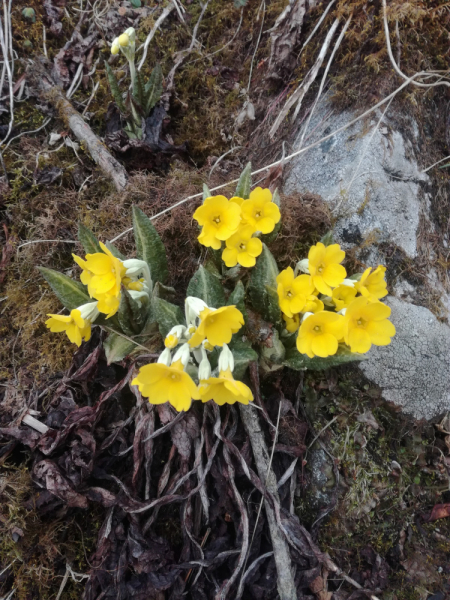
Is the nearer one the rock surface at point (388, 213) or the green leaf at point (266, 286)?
the green leaf at point (266, 286)

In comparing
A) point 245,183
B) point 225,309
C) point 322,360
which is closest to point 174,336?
point 225,309

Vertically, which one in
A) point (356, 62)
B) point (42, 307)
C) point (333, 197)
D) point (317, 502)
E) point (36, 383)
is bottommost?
point (317, 502)

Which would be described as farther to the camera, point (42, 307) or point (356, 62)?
point (356, 62)

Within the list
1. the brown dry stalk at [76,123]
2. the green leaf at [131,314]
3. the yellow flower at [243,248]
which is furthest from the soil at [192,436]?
the yellow flower at [243,248]

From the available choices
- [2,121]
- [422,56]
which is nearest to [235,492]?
[422,56]

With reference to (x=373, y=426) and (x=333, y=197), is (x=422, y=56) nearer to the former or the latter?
(x=333, y=197)

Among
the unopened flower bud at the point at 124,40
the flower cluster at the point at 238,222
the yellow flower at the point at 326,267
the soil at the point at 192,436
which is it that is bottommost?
the soil at the point at 192,436

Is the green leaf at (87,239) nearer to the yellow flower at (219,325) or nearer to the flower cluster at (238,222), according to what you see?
the flower cluster at (238,222)

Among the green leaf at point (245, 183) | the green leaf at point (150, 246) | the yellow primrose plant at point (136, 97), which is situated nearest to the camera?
the green leaf at point (150, 246)
